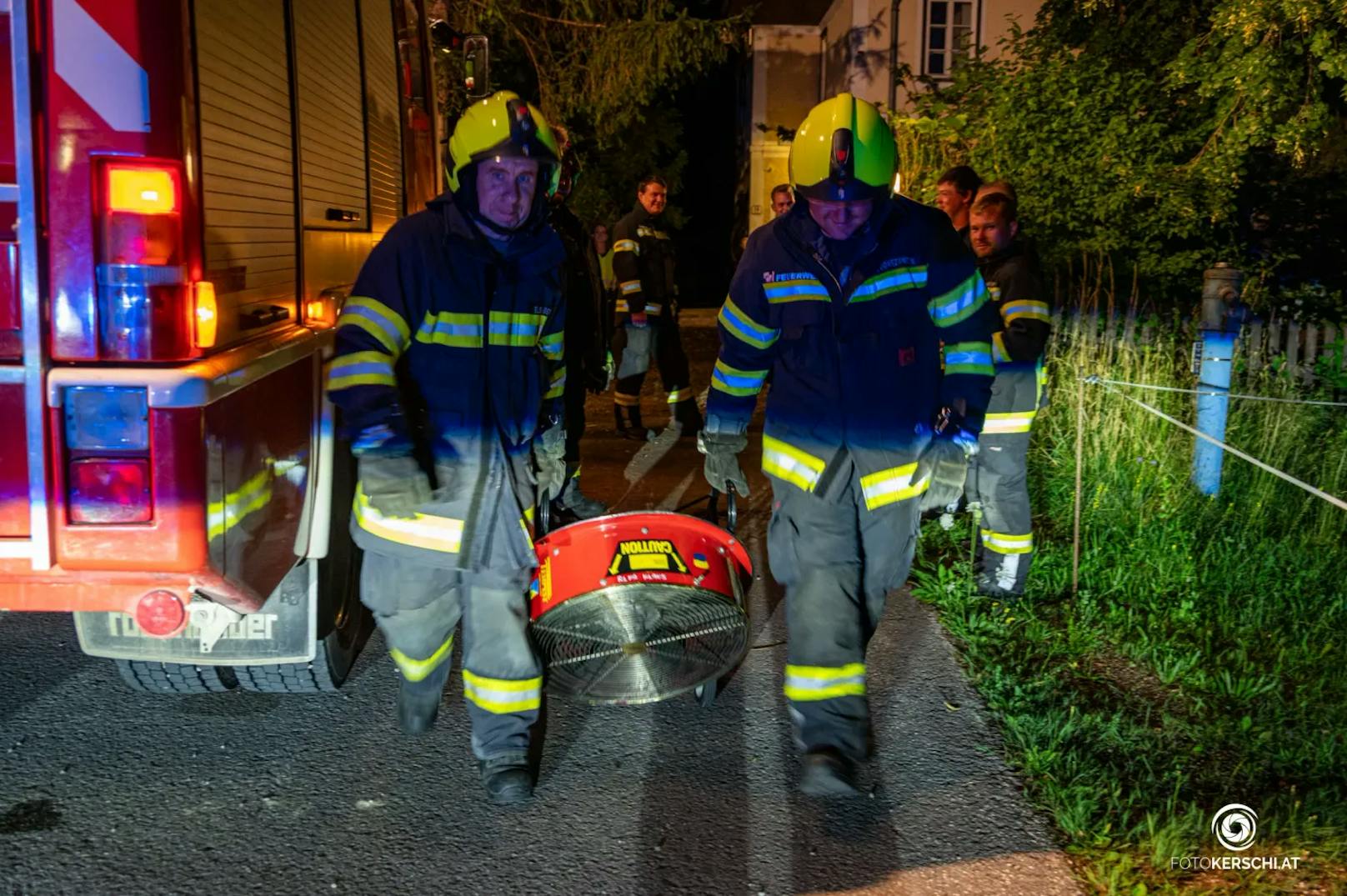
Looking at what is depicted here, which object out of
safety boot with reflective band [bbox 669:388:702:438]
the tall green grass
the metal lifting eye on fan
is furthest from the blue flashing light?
safety boot with reflective band [bbox 669:388:702:438]

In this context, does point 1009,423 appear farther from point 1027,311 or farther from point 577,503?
point 577,503

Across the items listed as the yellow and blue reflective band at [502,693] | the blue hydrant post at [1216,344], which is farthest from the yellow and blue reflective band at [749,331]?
the blue hydrant post at [1216,344]

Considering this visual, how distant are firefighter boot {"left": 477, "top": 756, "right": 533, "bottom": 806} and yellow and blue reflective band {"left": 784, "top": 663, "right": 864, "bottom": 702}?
2.59 feet

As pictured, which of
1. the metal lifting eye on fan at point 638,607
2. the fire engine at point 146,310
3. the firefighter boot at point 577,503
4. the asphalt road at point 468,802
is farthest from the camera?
the firefighter boot at point 577,503

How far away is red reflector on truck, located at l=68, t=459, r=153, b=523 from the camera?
2580mm

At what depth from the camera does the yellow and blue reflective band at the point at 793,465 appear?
3279mm

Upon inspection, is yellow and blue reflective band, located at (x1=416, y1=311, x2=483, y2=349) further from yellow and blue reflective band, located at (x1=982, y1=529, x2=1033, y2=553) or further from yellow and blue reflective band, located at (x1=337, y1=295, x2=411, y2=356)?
yellow and blue reflective band, located at (x1=982, y1=529, x2=1033, y2=553)

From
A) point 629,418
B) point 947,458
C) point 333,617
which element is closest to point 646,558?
point 947,458

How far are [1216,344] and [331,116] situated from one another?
4130mm

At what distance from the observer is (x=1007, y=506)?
471cm

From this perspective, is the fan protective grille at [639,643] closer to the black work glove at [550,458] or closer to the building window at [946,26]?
the black work glove at [550,458]

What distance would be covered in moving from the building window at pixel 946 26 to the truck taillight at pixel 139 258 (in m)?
18.5

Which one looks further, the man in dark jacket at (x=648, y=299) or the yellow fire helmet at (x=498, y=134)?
the man in dark jacket at (x=648, y=299)

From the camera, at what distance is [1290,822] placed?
3.01m
